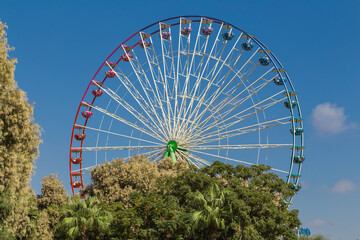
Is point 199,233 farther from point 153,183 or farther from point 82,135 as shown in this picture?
point 82,135

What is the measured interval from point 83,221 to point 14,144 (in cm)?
707

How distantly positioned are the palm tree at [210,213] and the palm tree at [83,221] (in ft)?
18.1

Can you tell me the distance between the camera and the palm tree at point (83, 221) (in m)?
30.4

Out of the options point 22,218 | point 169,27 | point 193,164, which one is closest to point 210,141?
point 193,164

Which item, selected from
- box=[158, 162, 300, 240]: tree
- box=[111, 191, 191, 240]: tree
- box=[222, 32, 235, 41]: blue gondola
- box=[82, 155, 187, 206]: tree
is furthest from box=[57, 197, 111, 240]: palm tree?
box=[222, 32, 235, 41]: blue gondola

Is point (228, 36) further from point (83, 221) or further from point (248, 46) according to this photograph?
point (83, 221)

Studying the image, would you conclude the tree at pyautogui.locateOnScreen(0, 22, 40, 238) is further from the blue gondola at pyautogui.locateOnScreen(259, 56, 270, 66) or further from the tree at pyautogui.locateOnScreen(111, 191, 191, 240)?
the blue gondola at pyautogui.locateOnScreen(259, 56, 270, 66)

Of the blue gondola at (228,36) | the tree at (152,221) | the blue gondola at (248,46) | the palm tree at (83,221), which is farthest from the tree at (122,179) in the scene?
the blue gondola at (228,36)

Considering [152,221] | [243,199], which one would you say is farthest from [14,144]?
[243,199]

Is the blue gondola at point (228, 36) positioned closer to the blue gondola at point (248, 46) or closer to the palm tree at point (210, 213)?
the blue gondola at point (248, 46)

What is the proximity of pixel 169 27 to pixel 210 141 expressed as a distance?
41.2ft

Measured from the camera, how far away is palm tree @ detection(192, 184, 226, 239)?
96.8ft

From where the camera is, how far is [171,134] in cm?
4659

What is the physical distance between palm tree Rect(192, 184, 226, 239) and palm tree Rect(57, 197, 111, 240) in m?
5.50
